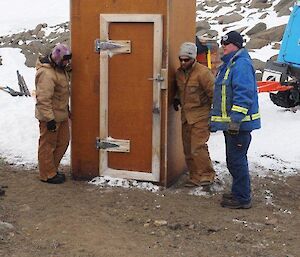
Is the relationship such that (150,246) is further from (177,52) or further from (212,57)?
(212,57)

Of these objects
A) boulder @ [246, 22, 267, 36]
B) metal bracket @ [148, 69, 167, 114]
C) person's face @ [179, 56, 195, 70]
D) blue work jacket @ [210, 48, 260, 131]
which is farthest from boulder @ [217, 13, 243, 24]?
blue work jacket @ [210, 48, 260, 131]

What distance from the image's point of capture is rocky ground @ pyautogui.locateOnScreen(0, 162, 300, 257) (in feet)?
16.8

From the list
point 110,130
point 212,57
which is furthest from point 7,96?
point 110,130

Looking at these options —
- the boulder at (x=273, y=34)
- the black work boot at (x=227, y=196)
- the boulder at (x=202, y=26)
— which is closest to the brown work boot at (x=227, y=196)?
the black work boot at (x=227, y=196)

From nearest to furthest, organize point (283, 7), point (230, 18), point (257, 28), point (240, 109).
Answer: point (240, 109)
point (257, 28)
point (283, 7)
point (230, 18)

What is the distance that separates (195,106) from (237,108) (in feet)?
3.36

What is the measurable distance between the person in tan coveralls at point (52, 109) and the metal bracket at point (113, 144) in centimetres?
50

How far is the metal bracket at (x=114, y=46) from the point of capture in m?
6.77

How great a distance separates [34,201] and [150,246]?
1790 millimetres

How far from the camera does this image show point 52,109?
22.8 ft

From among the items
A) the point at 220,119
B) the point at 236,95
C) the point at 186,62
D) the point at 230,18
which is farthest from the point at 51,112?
the point at 230,18

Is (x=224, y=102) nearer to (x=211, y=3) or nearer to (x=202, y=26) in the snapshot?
(x=202, y=26)

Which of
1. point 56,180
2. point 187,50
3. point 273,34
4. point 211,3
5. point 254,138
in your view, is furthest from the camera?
point 211,3

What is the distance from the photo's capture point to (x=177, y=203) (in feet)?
21.2
